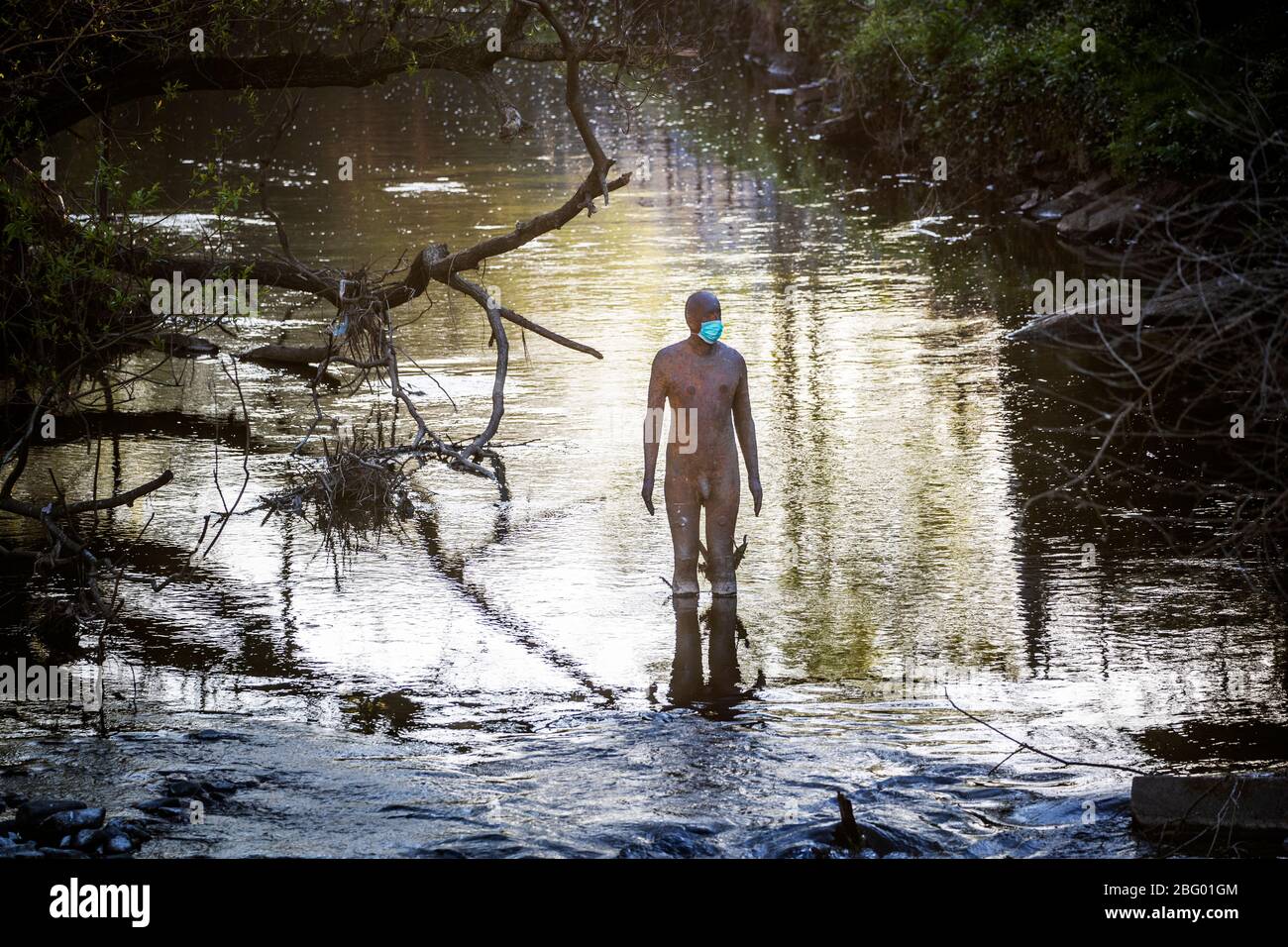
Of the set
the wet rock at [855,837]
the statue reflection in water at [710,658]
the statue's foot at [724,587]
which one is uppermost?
the statue's foot at [724,587]

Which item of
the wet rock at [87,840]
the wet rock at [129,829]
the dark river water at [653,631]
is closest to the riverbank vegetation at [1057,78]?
the dark river water at [653,631]

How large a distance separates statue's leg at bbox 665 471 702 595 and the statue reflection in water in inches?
4.3

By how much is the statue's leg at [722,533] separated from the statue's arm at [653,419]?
42cm

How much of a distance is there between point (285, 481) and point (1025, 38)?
20.1m

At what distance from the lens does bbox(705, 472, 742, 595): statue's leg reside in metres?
9.70

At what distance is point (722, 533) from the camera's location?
9.85 meters

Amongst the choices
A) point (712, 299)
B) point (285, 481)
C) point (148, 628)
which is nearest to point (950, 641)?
point (712, 299)

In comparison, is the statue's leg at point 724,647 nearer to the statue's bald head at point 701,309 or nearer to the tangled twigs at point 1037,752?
the tangled twigs at point 1037,752

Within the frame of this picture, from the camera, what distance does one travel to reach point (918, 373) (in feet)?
52.6

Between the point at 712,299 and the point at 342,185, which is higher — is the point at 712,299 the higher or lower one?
the lower one

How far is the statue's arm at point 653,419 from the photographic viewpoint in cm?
970

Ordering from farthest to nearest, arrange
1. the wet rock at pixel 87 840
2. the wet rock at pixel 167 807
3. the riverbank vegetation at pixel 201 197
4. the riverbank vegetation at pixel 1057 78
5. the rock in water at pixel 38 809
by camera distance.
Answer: the riverbank vegetation at pixel 1057 78 → the riverbank vegetation at pixel 201 197 → the wet rock at pixel 167 807 → the rock in water at pixel 38 809 → the wet rock at pixel 87 840

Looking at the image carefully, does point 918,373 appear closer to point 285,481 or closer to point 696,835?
point 285,481

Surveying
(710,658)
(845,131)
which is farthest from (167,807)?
(845,131)
